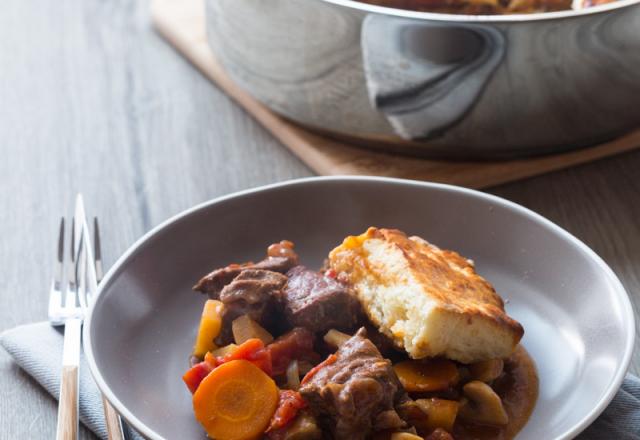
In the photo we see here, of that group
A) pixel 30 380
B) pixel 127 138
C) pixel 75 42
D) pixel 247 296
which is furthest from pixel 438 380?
pixel 75 42

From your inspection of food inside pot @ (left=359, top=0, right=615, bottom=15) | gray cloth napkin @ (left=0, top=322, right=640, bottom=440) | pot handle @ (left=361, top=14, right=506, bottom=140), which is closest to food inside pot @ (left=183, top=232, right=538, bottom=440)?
gray cloth napkin @ (left=0, top=322, right=640, bottom=440)

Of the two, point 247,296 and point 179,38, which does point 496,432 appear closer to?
point 247,296

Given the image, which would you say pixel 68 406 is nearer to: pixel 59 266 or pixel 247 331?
pixel 247 331

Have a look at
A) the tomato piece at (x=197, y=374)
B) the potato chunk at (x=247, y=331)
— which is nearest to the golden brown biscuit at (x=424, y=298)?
the potato chunk at (x=247, y=331)

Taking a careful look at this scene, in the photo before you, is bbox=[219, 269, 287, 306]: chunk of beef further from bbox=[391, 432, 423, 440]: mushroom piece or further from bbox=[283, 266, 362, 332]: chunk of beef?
bbox=[391, 432, 423, 440]: mushroom piece

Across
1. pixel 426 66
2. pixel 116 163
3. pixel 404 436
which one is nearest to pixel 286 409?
pixel 404 436

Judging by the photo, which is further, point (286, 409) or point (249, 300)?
point (249, 300)
